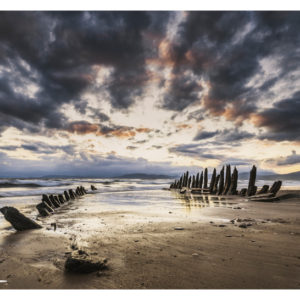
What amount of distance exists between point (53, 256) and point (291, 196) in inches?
636

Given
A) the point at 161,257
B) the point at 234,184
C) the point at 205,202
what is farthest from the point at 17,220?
the point at 234,184

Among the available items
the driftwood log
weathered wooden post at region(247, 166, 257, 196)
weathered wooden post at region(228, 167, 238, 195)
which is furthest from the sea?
weathered wooden post at region(247, 166, 257, 196)

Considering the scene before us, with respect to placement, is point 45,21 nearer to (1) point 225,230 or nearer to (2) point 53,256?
(2) point 53,256

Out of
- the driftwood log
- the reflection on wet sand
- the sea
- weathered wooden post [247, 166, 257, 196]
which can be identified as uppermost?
weathered wooden post [247, 166, 257, 196]

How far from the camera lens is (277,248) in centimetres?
412

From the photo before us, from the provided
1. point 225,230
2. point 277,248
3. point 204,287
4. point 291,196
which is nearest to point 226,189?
point 291,196

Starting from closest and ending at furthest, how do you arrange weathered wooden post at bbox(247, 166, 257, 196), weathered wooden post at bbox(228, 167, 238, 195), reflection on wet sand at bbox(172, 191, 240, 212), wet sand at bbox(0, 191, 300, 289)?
wet sand at bbox(0, 191, 300, 289)
reflection on wet sand at bbox(172, 191, 240, 212)
weathered wooden post at bbox(247, 166, 257, 196)
weathered wooden post at bbox(228, 167, 238, 195)

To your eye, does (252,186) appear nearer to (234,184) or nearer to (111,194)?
(234,184)

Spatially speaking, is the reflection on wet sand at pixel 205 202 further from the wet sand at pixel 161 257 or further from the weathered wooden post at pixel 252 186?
the wet sand at pixel 161 257

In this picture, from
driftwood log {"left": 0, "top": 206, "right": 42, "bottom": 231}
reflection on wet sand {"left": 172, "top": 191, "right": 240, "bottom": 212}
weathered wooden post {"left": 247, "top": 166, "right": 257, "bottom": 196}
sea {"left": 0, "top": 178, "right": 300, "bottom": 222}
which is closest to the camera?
driftwood log {"left": 0, "top": 206, "right": 42, "bottom": 231}

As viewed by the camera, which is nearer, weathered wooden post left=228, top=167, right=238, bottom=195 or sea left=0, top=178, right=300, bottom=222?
sea left=0, top=178, right=300, bottom=222

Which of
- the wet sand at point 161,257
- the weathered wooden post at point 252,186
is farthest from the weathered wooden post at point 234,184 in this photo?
the wet sand at point 161,257

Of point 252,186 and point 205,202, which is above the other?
point 252,186

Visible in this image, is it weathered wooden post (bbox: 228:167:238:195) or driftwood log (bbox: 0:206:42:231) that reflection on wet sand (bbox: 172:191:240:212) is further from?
driftwood log (bbox: 0:206:42:231)
